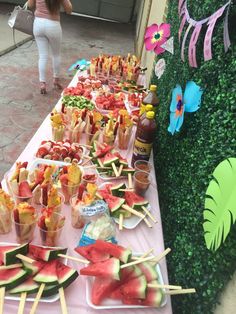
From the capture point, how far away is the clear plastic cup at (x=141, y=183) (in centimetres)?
167

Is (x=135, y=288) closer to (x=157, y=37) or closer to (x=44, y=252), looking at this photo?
(x=44, y=252)

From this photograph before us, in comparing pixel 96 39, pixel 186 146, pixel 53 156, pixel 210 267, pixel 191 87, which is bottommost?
pixel 96 39

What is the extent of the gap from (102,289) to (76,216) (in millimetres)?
387

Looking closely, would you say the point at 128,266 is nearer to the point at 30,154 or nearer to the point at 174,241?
the point at 174,241

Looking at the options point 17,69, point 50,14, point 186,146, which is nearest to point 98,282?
point 186,146

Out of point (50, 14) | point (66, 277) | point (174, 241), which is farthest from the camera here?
point (50, 14)

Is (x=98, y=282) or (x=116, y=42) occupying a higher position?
(x=98, y=282)

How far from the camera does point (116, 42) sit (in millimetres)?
9117

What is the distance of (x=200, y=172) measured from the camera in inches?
51.8

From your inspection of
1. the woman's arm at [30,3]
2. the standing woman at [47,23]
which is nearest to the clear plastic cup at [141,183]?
the standing woman at [47,23]

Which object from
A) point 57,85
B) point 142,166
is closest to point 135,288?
point 142,166

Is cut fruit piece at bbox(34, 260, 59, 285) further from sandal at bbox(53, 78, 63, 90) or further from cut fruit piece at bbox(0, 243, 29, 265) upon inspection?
A: sandal at bbox(53, 78, 63, 90)

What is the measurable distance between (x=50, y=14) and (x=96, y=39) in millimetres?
5102

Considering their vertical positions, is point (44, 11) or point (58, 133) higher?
point (44, 11)
